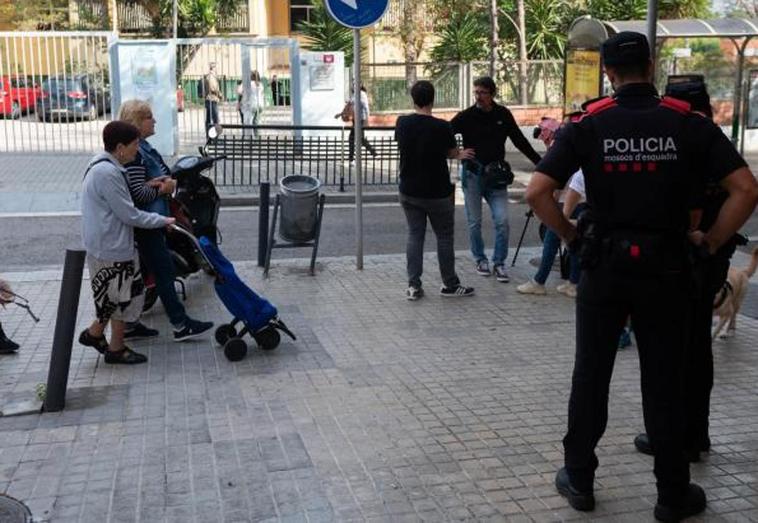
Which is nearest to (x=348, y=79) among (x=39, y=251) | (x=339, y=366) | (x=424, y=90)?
(x=39, y=251)

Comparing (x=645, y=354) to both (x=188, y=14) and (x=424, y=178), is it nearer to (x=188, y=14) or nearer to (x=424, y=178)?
(x=424, y=178)

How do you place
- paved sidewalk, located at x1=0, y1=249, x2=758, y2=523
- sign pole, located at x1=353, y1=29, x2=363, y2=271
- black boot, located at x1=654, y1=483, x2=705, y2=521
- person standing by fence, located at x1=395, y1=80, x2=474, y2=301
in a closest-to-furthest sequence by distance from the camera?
black boot, located at x1=654, y1=483, x2=705, y2=521 < paved sidewalk, located at x1=0, y1=249, x2=758, y2=523 < person standing by fence, located at x1=395, y1=80, x2=474, y2=301 < sign pole, located at x1=353, y1=29, x2=363, y2=271

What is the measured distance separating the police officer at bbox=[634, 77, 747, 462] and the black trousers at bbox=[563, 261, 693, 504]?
323 millimetres

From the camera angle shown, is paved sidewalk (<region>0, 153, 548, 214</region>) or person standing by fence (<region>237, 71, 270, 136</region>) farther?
person standing by fence (<region>237, 71, 270, 136</region>)

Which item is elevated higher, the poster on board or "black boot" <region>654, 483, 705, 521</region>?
the poster on board

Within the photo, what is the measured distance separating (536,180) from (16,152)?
1729 cm

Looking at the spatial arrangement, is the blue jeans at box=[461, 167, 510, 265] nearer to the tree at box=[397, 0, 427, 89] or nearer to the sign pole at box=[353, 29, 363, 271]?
the sign pole at box=[353, 29, 363, 271]

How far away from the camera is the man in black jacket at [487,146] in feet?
28.1

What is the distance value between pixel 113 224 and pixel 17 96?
14.4 metres

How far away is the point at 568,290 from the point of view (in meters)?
8.37

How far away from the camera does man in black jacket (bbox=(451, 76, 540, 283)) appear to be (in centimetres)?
858

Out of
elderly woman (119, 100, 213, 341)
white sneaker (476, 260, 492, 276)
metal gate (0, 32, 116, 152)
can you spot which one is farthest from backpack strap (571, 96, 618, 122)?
metal gate (0, 32, 116, 152)

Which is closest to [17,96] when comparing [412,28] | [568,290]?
[568,290]

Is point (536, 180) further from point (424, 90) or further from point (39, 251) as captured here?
point (39, 251)
